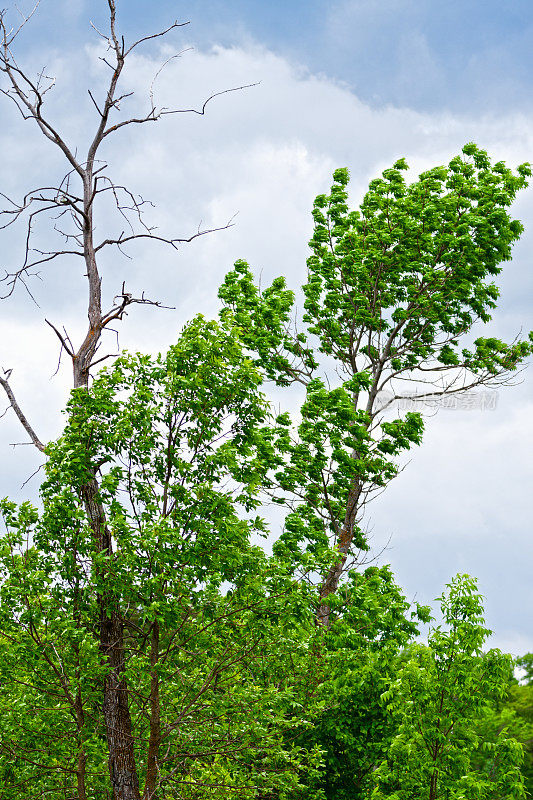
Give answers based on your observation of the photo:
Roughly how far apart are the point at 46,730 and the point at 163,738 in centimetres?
197

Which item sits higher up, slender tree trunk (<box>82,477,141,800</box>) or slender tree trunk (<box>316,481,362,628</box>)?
slender tree trunk (<box>316,481,362,628</box>)

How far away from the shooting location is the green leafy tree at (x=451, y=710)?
43.8 ft

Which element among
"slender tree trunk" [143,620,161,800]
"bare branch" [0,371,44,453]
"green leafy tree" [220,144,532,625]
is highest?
"green leafy tree" [220,144,532,625]

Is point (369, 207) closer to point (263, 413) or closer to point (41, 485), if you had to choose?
point (263, 413)

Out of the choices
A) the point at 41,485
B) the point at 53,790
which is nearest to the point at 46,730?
the point at 53,790

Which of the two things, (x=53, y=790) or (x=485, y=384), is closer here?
(x=53, y=790)

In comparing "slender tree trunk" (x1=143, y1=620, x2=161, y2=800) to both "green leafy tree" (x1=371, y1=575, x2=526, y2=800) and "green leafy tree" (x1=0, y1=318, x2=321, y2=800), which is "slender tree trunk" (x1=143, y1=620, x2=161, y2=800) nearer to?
"green leafy tree" (x1=0, y1=318, x2=321, y2=800)

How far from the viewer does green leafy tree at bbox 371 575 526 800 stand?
13.4 metres

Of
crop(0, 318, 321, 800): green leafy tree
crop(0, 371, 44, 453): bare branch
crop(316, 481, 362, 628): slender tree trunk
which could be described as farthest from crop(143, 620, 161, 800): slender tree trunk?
crop(316, 481, 362, 628): slender tree trunk

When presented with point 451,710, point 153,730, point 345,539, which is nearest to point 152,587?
point 153,730

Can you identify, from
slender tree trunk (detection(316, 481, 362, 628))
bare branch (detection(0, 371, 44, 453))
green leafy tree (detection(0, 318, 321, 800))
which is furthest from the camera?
slender tree trunk (detection(316, 481, 362, 628))

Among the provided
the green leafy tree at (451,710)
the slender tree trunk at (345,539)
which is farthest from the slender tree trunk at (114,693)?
the slender tree trunk at (345,539)

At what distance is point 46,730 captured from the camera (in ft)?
41.0

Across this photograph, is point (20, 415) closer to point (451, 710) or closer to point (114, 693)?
point (114, 693)
